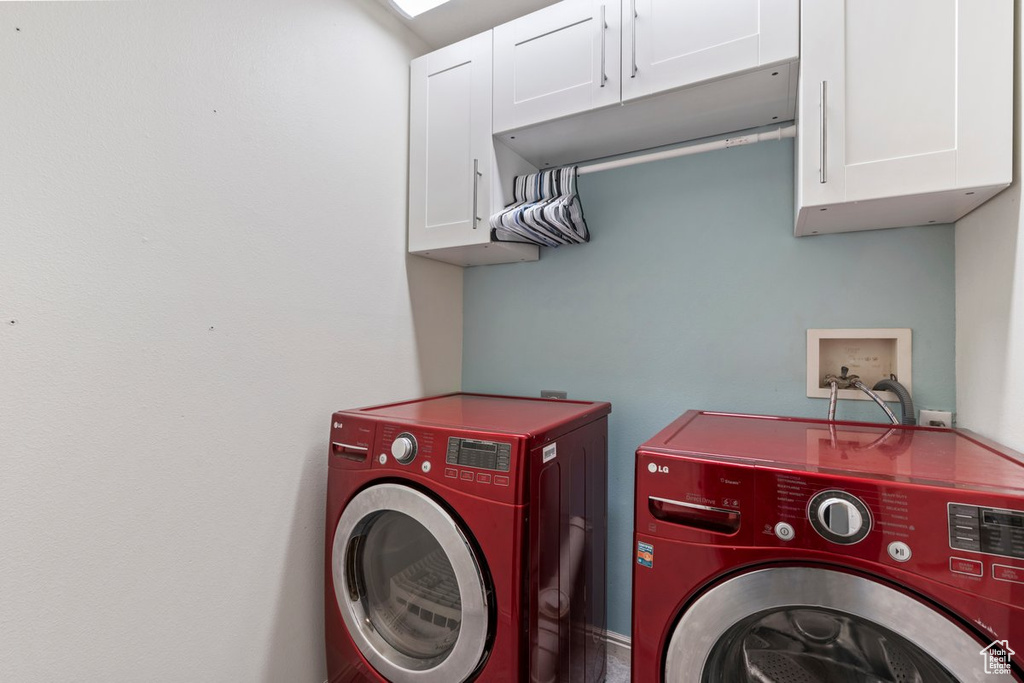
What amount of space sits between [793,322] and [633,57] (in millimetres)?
1005

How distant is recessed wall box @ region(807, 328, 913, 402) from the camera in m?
1.38

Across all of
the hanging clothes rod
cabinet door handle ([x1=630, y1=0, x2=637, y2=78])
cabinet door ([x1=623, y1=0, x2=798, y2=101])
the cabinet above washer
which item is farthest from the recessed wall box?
cabinet door handle ([x1=630, y1=0, x2=637, y2=78])

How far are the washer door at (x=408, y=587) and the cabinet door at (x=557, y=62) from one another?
1.30 meters

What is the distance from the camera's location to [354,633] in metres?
1.36

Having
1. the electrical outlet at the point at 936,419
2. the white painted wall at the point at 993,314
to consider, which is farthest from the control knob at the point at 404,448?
the electrical outlet at the point at 936,419

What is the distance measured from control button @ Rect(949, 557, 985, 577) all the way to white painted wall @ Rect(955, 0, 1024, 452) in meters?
0.43

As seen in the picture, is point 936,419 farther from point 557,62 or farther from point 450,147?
point 450,147

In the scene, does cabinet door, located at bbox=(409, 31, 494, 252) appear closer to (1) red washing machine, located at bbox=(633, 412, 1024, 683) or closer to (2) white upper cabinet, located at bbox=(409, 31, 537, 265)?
(2) white upper cabinet, located at bbox=(409, 31, 537, 265)

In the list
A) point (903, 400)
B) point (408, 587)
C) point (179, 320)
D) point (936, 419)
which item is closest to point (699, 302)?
point (903, 400)

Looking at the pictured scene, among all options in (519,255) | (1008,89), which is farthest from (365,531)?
(1008,89)

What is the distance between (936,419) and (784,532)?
92 centimetres

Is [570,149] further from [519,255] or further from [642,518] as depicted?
[642,518]

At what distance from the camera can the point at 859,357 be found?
1458mm

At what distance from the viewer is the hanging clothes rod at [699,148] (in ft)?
4.75
